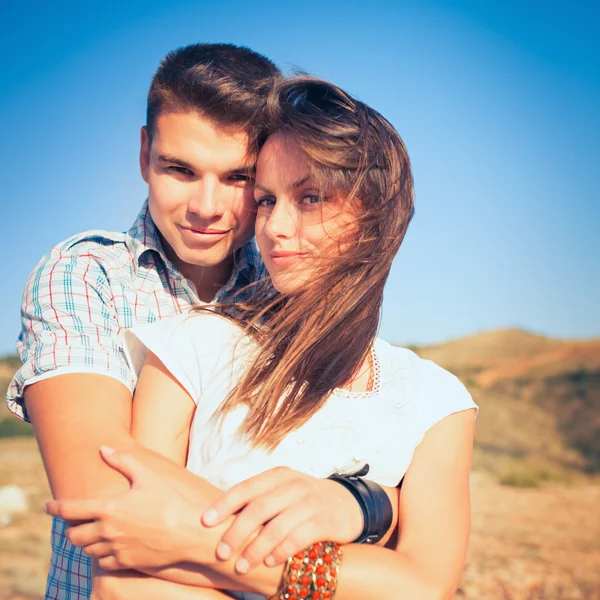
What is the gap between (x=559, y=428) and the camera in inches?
570

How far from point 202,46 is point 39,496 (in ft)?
24.4

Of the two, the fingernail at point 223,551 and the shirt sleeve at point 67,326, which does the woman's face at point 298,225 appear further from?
the fingernail at point 223,551

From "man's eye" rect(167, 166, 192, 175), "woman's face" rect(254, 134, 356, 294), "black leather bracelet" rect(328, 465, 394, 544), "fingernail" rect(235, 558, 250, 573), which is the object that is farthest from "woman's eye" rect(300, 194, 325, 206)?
"fingernail" rect(235, 558, 250, 573)

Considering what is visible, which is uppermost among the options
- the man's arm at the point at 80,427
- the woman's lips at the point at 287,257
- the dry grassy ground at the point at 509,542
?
the woman's lips at the point at 287,257

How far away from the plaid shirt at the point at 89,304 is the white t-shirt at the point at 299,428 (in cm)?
15

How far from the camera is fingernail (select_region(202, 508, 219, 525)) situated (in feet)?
5.03

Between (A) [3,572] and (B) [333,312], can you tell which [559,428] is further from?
(B) [333,312]

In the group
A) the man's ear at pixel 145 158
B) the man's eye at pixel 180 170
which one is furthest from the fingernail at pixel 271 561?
the man's ear at pixel 145 158

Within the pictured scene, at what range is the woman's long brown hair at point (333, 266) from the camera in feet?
6.74

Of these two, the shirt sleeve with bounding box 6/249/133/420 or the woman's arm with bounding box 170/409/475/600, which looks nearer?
the woman's arm with bounding box 170/409/475/600

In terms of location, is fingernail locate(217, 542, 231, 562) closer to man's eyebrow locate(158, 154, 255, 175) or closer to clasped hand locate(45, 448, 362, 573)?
clasped hand locate(45, 448, 362, 573)

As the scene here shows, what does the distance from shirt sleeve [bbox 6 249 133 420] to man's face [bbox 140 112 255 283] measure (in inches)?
14.9

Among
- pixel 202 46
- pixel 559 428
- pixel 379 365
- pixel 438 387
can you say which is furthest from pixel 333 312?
pixel 559 428

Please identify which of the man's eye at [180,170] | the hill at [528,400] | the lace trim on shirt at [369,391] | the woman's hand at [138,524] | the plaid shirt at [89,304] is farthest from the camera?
the hill at [528,400]
